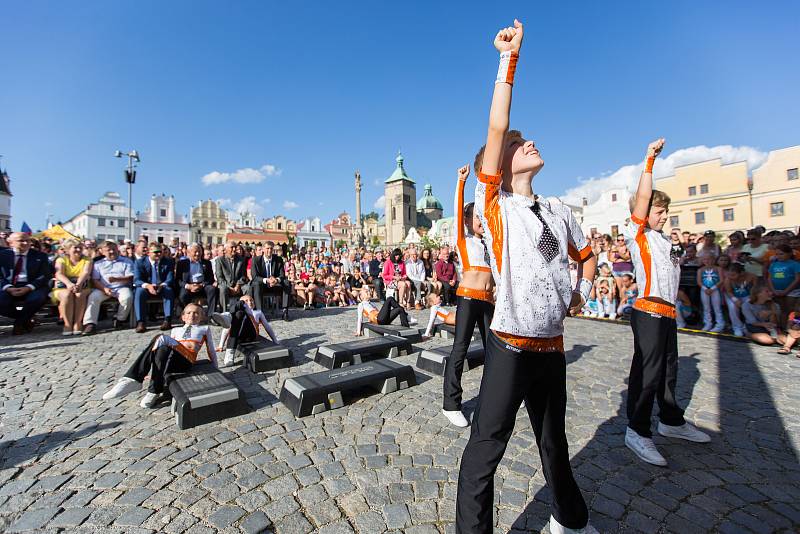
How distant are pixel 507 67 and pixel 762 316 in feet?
30.8

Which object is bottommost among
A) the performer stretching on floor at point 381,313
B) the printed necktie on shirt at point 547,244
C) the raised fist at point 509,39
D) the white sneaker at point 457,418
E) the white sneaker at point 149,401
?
the white sneaker at point 457,418

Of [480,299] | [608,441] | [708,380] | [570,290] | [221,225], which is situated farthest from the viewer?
[221,225]

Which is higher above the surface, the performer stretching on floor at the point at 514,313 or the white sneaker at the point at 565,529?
the performer stretching on floor at the point at 514,313

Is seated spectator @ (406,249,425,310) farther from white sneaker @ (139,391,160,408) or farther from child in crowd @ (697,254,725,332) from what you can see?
white sneaker @ (139,391,160,408)

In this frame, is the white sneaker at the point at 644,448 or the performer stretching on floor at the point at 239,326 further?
the performer stretching on floor at the point at 239,326

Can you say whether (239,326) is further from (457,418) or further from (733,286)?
(733,286)

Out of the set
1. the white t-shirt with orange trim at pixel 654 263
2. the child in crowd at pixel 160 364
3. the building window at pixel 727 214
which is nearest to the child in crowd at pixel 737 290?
the white t-shirt with orange trim at pixel 654 263

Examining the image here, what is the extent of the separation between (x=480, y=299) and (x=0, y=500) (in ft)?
13.3

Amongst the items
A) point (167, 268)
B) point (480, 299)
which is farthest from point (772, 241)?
point (167, 268)

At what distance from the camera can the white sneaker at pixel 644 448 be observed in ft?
9.77

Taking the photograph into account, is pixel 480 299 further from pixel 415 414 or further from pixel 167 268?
pixel 167 268

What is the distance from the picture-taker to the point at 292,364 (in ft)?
19.4

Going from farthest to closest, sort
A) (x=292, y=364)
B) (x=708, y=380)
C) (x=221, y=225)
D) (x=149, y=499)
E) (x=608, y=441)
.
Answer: (x=221, y=225)
(x=292, y=364)
(x=708, y=380)
(x=608, y=441)
(x=149, y=499)

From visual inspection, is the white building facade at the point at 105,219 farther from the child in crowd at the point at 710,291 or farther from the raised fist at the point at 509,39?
the raised fist at the point at 509,39
